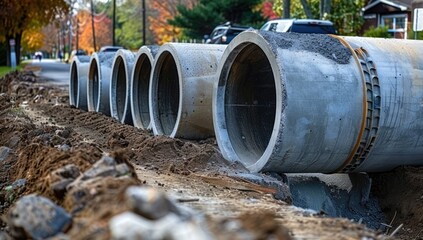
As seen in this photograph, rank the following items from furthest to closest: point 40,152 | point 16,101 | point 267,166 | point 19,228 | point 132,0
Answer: point 132,0
point 16,101
point 267,166
point 40,152
point 19,228

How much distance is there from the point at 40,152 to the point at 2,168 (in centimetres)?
169

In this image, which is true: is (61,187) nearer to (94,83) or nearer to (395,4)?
Result: (94,83)

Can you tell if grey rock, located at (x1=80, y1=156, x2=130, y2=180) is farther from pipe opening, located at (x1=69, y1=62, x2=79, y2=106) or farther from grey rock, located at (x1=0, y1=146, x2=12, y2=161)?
pipe opening, located at (x1=69, y1=62, x2=79, y2=106)

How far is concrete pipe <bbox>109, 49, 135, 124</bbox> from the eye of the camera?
606 inches

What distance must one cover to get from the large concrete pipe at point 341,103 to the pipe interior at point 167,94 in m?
4.26

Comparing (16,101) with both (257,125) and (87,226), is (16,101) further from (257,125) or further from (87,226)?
(87,226)

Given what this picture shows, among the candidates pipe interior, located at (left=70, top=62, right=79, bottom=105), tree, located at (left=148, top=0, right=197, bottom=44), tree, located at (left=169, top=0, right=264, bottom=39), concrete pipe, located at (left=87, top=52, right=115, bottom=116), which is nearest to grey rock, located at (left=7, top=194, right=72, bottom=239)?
concrete pipe, located at (left=87, top=52, right=115, bottom=116)

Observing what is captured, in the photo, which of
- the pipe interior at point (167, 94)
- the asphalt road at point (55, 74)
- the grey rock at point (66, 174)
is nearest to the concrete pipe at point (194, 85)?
the pipe interior at point (167, 94)

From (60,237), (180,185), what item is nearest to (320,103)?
(180,185)

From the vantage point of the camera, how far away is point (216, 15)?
131ft

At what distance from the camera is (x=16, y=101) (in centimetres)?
2103

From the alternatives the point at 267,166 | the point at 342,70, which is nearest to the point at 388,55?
the point at 342,70

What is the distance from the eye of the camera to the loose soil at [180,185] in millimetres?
4633

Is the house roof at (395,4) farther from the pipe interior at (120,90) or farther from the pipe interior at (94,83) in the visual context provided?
the pipe interior at (120,90)
